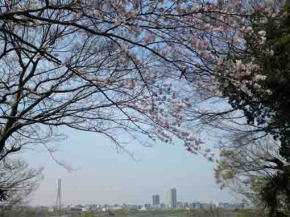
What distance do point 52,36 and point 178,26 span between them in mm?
5382

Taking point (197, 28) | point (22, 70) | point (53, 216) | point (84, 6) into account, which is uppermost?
point (22, 70)

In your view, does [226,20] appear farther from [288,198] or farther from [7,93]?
[288,198]

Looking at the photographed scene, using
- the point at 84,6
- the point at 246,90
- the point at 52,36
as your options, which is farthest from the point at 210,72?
the point at 52,36

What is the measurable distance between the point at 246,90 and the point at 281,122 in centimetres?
756

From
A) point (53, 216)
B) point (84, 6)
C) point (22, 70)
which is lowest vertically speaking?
point (53, 216)

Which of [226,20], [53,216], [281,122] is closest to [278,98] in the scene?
[281,122]

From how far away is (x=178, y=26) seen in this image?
216 inches

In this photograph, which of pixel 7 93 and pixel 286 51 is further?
pixel 286 51

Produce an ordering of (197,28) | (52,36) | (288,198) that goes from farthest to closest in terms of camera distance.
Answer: (288,198), (52,36), (197,28)

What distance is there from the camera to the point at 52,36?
10.3 m

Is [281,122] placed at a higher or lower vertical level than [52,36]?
lower

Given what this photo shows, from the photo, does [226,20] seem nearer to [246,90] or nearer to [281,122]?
[246,90]

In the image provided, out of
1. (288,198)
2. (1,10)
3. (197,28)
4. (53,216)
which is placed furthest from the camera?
(53,216)

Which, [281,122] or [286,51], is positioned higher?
[286,51]
